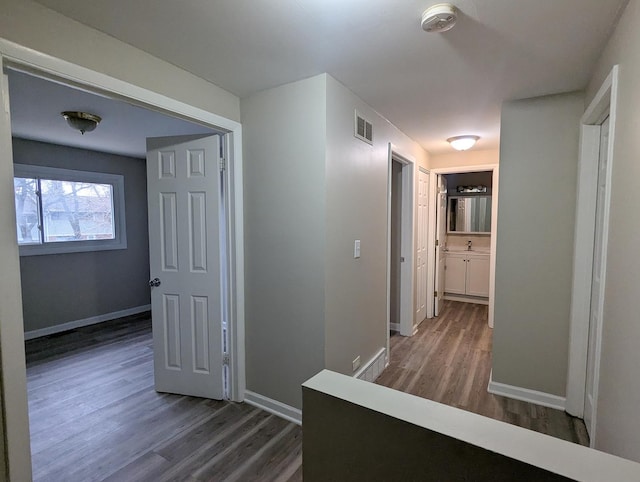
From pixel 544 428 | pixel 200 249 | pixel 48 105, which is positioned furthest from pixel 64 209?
pixel 544 428

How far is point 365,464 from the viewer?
3.10 feet

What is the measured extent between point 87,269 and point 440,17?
4.91 m

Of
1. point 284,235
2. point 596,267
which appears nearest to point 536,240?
point 596,267

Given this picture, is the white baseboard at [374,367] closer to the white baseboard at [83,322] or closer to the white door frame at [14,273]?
the white door frame at [14,273]

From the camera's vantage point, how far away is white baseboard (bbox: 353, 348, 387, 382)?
8.83 feet

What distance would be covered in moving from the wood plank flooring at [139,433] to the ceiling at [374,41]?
92.9 inches

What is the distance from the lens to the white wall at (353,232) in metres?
2.17

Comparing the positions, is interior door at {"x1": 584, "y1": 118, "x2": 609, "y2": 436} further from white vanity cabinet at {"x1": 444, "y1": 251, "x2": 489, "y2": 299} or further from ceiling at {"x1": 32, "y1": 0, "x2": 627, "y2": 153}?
white vanity cabinet at {"x1": 444, "y1": 251, "x2": 489, "y2": 299}

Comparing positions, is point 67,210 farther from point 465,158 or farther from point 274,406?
point 465,158

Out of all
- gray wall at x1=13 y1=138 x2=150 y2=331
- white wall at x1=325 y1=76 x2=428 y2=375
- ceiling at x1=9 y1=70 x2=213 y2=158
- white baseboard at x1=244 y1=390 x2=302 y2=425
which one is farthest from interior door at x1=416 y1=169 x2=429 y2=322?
gray wall at x1=13 y1=138 x2=150 y2=331

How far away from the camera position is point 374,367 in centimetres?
289

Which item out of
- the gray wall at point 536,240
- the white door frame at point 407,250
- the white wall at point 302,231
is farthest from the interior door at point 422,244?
the white wall at point 302,231

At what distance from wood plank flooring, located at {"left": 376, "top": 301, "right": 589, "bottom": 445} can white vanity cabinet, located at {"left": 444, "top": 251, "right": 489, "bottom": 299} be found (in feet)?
2.73

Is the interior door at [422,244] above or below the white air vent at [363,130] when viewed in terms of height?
below
